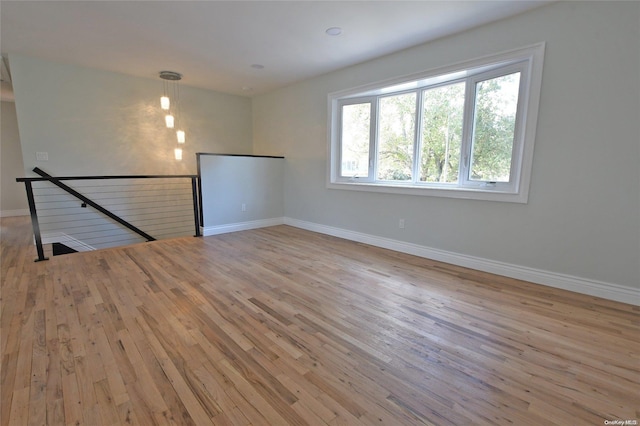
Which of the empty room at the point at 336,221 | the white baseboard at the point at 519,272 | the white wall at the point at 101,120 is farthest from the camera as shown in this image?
the white wall at the point at 101,120

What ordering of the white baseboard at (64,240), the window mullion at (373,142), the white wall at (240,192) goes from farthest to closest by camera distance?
the white wall at (240,192) < the white baseboard at (64,240) < the window mullion at (373,142)

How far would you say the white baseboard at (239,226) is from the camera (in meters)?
4.52

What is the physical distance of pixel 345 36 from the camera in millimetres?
3100

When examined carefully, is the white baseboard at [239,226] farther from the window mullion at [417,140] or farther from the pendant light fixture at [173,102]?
the window mullion at [417,140]

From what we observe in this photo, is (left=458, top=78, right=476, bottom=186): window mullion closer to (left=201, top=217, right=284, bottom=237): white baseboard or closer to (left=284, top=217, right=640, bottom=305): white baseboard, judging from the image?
(left=284, top=217, right=640, bottom=305): white baseboard

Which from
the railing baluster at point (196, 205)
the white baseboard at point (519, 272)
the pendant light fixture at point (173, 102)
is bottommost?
the white baseboard at point (519, 272)

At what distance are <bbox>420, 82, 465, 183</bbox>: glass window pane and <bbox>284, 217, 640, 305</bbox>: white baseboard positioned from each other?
92 cm

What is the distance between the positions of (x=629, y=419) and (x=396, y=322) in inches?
45.6

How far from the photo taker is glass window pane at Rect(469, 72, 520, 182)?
111 inches

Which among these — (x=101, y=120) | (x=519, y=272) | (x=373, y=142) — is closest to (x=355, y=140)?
(x=373, y=142)

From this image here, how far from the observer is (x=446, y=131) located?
3.38 meters

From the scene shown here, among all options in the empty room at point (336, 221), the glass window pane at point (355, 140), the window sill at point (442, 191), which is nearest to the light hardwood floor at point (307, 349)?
the empty room at point (336, 221)

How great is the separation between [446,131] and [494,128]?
54cm

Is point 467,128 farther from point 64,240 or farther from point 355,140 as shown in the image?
point 64,240
